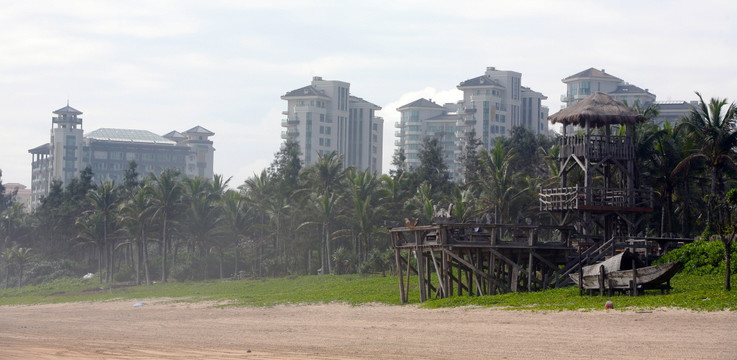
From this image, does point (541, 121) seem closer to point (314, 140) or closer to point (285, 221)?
point (314, 140)

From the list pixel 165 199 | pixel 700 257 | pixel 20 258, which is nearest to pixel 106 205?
pixel 165 199

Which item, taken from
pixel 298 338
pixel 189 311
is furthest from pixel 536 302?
pixel 189 311

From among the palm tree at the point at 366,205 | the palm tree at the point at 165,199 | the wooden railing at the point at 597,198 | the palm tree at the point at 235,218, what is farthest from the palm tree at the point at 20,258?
the wooden railing at the point at 597,198

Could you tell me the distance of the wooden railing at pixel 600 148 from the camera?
43312 mm

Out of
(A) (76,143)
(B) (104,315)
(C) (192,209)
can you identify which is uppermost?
(A) (76,143)

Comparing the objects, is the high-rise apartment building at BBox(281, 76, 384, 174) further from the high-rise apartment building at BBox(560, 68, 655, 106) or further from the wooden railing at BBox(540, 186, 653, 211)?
the wooden railing at BBox(540, 186, 653, 211)

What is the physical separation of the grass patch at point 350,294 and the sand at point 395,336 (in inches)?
48.7

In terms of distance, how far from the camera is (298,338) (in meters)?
25.6

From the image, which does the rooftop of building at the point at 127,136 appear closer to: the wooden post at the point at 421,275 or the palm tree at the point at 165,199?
the palm tree at the point at 165,199

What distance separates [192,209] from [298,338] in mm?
52711

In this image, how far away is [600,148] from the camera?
43.5 m

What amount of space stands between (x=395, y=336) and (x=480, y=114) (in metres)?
136

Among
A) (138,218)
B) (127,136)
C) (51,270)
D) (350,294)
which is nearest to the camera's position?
(350,294)

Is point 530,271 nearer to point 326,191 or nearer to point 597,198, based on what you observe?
point 597,198
